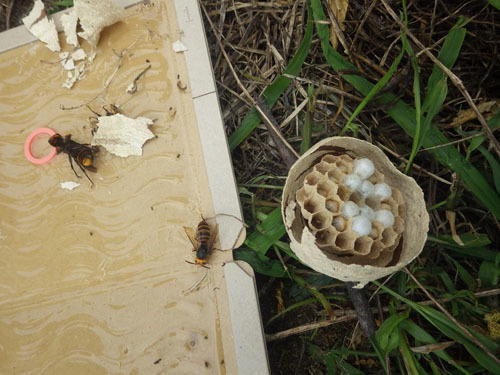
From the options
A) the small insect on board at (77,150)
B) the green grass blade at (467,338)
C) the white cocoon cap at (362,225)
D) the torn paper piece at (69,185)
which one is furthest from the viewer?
the torn paper piece at (69,185)

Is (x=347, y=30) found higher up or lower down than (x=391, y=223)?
higher up

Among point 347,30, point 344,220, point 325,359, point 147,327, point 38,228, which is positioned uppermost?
point 347,30

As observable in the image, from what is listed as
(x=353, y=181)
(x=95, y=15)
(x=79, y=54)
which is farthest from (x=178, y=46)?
(x=353, y=181)

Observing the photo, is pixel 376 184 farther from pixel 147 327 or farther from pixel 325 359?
pixel 147 327

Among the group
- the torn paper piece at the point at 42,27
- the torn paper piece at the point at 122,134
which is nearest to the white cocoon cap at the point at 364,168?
the torn paper piece at the point at 122,134

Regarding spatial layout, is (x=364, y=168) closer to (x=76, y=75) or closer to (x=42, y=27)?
(x=76, y=75)

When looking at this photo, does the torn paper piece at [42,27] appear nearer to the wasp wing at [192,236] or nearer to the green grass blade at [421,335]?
the wasp wing at [192,236]

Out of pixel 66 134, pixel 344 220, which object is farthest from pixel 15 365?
pixel 344 220
